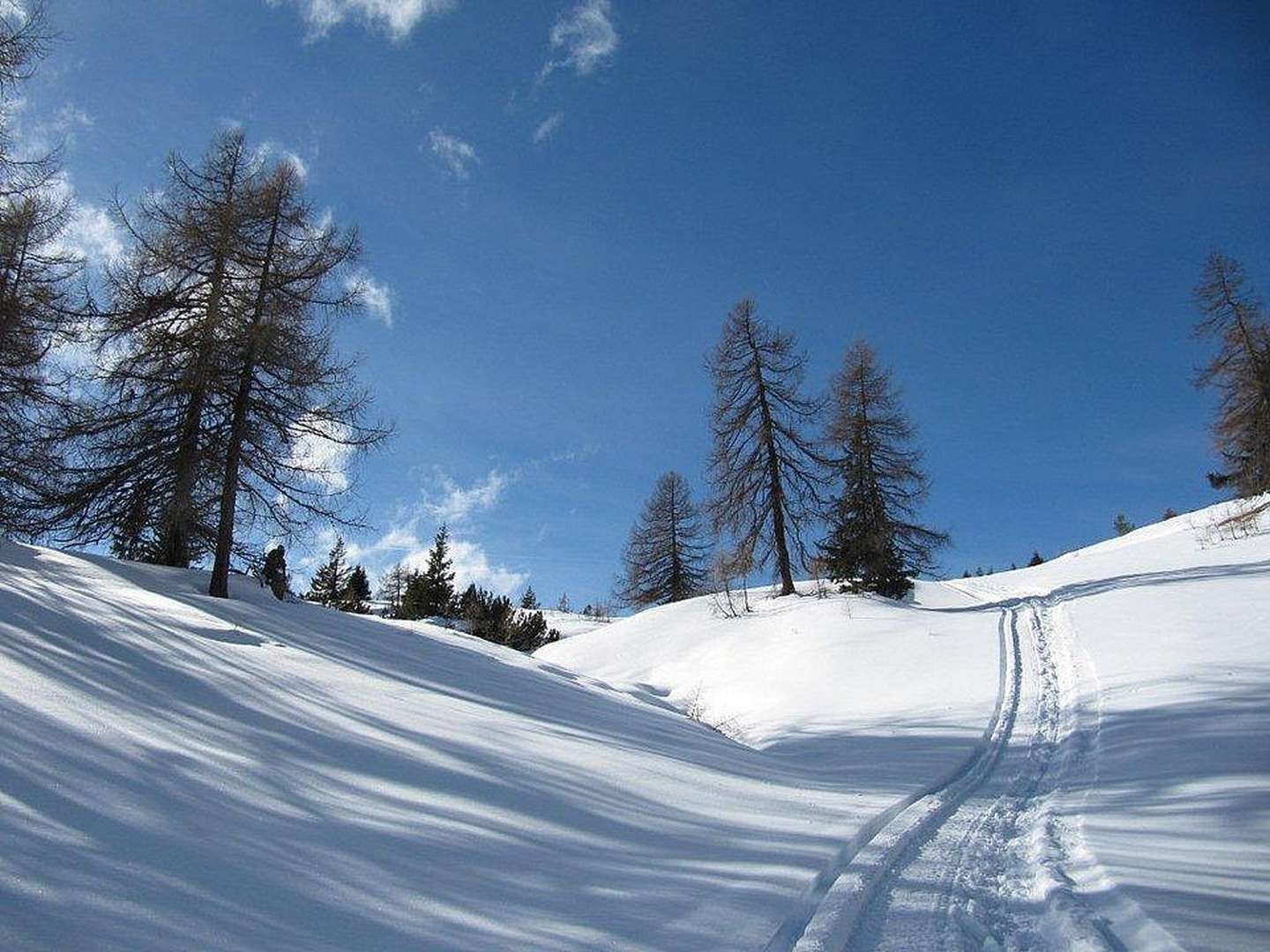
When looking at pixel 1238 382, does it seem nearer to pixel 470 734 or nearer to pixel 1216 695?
pixel 1216 695

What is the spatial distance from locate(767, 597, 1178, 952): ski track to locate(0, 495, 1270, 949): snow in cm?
2

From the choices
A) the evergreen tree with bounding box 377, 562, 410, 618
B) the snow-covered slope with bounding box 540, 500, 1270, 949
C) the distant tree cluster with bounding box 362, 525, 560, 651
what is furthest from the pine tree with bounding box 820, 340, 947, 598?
the evergreen tree with bounding box 377, 562, 410, 618

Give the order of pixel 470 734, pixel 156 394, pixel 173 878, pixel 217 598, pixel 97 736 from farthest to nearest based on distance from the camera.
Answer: pixel 156 394 < pixel 217 598 < pixel 470 734 < pixel 97 736 < pixel 173 878

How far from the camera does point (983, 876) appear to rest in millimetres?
3975

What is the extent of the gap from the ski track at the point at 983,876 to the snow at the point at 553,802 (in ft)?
0.08

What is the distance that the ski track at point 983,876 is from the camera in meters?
3.21

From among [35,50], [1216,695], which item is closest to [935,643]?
[1216,695]

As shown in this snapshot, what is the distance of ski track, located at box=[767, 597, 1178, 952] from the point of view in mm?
3205

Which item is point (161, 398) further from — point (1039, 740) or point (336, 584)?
point (336, 584)

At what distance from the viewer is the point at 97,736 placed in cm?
352

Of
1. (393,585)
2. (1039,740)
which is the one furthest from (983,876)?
(393,585)

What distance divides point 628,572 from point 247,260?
24485mm

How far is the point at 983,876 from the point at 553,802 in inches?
110

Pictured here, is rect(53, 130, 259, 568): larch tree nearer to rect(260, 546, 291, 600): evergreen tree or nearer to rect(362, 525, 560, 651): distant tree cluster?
rect(260, 546, 291, 600): evergreen tree
